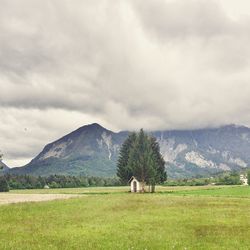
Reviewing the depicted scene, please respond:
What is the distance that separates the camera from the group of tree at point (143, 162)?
107500mm

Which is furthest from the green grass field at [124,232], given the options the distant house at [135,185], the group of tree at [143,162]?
the distant house at [135,185]

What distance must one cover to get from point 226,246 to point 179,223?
903cm

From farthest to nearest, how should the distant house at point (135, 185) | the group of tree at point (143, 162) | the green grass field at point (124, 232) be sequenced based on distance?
1. the distant house at point (135, 185)
2. the group of tree at point (143, 162)
3. the green grass field at point (124, 232)

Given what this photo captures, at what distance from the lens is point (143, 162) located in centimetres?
10769

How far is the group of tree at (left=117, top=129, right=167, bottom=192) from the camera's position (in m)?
108

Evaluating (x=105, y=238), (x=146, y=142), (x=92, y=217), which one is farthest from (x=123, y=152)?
(x=105, y=238)

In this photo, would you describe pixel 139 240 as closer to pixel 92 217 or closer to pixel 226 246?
pixel 226 246

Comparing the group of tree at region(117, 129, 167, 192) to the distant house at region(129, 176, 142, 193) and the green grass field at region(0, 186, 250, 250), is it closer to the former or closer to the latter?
the distant house at region(129, 176, 142, 193)

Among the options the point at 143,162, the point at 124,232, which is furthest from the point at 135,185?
the point at 124,232

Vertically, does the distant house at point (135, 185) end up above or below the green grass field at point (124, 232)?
above

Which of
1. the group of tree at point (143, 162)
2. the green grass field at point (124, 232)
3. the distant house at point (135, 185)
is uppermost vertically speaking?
the group of tree at point (143, 162)

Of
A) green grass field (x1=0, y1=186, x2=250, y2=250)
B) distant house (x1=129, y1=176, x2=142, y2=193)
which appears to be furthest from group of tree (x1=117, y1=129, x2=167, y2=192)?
green grass field (x1=0, y1=186, x2=250, y2=250)

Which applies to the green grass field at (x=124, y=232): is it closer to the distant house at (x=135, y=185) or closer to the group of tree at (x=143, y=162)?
the group of tree at (x=143, y=162)

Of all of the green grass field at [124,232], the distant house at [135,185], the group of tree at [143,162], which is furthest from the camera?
the distant house at [135,185]
